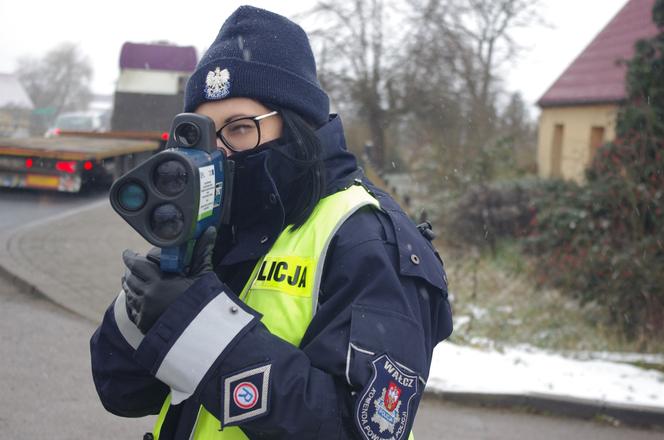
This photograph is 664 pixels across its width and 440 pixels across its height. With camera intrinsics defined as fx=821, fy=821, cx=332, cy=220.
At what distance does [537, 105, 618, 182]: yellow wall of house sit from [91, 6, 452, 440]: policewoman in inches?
665

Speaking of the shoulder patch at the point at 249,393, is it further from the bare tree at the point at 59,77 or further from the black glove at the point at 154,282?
the bare tree at the point at 59,77

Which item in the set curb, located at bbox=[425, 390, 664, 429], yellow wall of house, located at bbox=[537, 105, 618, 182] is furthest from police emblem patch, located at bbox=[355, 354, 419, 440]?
yellow wall of house, located at bbox=[537, 105, 618, 182]

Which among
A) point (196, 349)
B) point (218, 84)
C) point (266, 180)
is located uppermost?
point (218, 84)

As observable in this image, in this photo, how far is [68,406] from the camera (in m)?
5.05

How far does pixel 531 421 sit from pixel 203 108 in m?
4.54

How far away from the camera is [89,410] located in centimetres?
504

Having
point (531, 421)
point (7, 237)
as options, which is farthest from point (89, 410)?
point (7, 237)

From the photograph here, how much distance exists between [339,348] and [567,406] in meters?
4.74

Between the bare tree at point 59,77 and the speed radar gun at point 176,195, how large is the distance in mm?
48523

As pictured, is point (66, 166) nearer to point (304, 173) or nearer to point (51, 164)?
point (51, 164)

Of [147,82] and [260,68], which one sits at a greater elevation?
[260,68]

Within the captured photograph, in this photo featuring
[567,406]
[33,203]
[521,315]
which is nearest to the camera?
[567,406]

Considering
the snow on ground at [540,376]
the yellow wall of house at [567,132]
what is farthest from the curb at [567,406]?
the yellow wall of house at [567,132]

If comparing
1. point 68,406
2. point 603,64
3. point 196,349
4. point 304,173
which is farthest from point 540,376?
point 603,64
